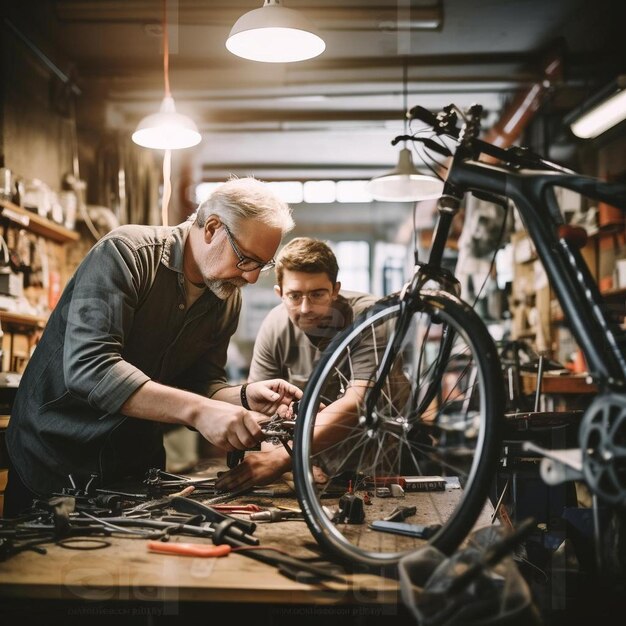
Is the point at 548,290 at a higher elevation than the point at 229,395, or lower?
higher

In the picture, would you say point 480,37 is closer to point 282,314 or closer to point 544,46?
point 544,46

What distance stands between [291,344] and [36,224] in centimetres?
238

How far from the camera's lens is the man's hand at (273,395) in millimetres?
2084

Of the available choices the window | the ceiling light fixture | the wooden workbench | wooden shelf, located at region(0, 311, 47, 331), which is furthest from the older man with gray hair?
the window

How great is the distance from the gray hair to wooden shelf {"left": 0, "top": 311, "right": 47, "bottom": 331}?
79.6 inches

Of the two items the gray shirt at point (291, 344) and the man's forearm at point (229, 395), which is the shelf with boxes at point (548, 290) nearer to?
the gray shirt at point (291, 344)

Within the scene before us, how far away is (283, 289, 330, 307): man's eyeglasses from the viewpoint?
2629 mm

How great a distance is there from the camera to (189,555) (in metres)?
1.36

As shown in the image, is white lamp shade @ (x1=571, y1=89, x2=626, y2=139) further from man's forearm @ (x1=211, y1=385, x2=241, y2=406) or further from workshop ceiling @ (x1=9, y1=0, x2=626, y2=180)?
man's forearm @ (x1=211, y1=385, x2=241, y2=406)

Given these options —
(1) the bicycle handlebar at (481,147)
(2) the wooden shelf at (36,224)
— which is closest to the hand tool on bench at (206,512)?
(1) the bicycle handlebar at (481,147)

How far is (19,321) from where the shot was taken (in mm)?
3971

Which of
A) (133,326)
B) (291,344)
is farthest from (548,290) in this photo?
(133,326)

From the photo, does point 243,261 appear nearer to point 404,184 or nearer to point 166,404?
point 166,404

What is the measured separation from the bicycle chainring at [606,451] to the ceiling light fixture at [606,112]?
12.0ft
